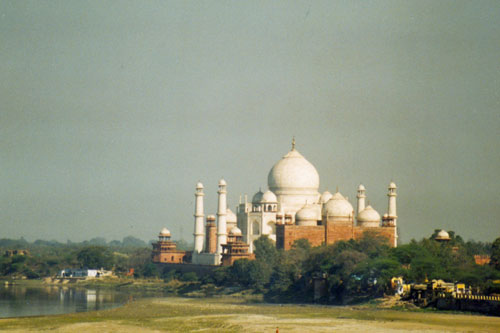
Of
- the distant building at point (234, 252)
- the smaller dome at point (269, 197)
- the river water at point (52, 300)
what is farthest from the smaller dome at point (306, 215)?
the river water at point (52, 300)

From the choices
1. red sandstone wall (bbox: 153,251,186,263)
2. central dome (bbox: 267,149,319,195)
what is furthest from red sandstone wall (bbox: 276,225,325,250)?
red sandstone wall (bbox: 153,251,186,263)

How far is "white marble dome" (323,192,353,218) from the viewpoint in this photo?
80.0 m

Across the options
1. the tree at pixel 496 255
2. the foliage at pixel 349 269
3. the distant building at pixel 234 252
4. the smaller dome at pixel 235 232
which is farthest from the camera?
the smaller dome at pixel 235 232

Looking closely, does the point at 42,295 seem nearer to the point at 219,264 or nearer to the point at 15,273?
the point at 219,264

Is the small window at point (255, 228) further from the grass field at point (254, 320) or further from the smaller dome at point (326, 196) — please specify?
the grass field at point (254, 320)

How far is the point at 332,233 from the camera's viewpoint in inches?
3095

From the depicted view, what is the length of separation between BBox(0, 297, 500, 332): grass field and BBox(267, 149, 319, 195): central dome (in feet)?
92.9

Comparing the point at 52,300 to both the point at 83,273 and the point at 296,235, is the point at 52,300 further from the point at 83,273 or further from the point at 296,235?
the point at 83,273

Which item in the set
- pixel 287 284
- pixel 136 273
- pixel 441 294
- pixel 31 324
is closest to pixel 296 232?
pixel 287 284

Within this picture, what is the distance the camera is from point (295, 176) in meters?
84.2

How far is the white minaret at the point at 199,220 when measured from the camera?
86500mm

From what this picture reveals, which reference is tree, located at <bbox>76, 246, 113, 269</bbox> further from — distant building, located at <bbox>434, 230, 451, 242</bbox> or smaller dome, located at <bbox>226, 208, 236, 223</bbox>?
distant building, located at <bbox>434, 230, 451, 242</bbox>

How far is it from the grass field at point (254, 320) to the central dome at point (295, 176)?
2832cm

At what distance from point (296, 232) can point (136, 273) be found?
813 inches
